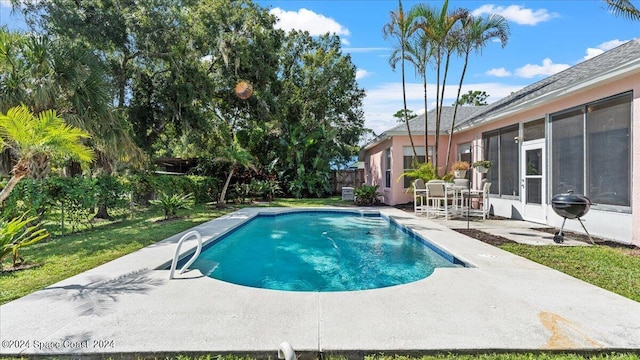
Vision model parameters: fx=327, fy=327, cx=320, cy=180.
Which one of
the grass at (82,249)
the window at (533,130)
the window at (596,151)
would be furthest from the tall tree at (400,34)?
the grass at (82,249)

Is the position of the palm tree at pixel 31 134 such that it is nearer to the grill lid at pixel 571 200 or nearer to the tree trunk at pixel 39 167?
the tree trunk at pixel 39 167

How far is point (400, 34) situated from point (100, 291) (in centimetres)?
1277

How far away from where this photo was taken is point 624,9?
7.50m

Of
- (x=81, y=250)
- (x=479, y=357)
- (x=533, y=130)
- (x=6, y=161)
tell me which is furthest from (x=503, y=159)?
(x=6, y=161)

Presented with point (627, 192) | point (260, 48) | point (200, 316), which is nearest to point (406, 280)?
point (200, 316)

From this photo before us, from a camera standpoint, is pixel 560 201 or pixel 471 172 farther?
pixel 471 172

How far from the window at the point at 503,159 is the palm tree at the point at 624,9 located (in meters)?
3.54

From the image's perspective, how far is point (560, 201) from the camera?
6.52 meters

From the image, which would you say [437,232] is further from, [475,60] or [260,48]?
[260,48]

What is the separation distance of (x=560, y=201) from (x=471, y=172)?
7024 millimetres

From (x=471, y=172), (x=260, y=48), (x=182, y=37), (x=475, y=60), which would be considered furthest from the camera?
(x=260, y=48)

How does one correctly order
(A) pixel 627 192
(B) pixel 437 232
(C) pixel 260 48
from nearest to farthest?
1. (A) pixel 627 192
2. (B) pixel 437 232
3. (C) pixel 260 48

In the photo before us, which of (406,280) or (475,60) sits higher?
(475,60)

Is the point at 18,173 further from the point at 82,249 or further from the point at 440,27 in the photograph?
the point at 440,27
